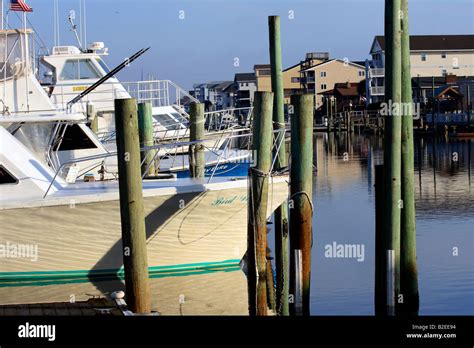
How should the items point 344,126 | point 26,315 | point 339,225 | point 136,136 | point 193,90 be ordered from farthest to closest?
point 193,90 < point 344,126 < point 339,225 < point 136,136 < point 26,315

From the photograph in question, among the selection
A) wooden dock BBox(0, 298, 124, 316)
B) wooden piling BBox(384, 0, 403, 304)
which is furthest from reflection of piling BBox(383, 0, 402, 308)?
Result: wooden dock BBox(0, 298, 124, 316)

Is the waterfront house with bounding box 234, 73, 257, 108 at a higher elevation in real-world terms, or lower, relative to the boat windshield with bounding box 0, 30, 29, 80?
lower

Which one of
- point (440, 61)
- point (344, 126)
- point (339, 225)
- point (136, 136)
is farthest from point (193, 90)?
point (136, 136)

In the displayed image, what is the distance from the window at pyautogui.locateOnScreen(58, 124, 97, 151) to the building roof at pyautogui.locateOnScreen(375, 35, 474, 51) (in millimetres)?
93841

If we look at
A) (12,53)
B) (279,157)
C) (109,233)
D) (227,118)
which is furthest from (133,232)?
(227,118)

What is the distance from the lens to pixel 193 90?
173375 millimetres

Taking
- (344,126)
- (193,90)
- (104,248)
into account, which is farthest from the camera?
(193,90)

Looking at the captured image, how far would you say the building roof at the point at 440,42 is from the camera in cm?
11444

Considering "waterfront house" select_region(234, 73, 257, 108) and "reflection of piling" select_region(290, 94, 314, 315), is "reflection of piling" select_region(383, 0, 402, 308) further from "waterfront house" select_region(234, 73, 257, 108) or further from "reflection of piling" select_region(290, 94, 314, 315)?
"waterfront house" select_region(234, 73, 257, 108)

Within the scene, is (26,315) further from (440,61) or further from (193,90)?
(193,90)

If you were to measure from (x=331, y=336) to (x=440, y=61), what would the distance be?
352 ft

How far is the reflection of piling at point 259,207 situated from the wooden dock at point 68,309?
7.60ft
